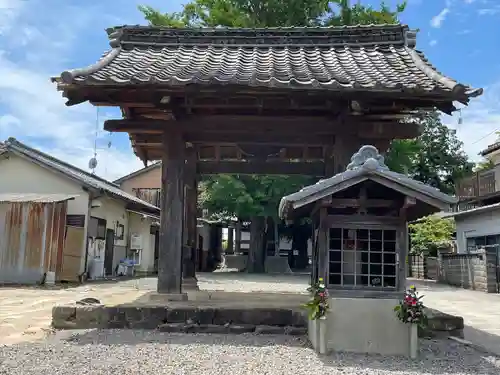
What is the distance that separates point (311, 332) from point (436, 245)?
21.8 meters

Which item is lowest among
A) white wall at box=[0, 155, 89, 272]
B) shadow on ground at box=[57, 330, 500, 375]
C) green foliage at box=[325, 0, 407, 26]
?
shadow on ground at box=[57, 330, 500, 375]

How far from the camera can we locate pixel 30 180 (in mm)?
18906

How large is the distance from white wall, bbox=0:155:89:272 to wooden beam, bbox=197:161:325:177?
368 inches

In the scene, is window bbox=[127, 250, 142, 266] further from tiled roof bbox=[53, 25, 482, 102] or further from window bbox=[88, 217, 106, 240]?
tiled roof bbox=[53, 25, 482, 102]

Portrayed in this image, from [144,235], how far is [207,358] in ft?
63.6

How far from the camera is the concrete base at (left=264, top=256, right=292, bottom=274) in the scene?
1158 inches

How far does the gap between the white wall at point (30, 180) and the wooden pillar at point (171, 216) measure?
37.5 ft

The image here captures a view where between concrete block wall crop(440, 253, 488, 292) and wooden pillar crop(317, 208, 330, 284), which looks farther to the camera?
concrete block wall crop(440, 253, 488, 292)

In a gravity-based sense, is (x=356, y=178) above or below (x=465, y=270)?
above

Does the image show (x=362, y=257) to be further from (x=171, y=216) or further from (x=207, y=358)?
(x=171, y=216)

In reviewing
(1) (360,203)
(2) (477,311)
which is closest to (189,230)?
(1) (360,203)

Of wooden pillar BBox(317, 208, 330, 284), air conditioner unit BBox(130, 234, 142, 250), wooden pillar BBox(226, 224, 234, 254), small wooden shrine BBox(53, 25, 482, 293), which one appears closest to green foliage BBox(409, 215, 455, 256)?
wooden pillar BBox(226, 224, 234, 254)

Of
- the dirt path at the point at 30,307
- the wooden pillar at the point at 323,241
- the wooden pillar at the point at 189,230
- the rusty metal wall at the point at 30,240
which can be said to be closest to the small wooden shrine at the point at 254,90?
the wooden pillar at the point at 189,230

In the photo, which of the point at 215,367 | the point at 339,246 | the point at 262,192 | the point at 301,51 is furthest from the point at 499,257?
the point at 215,367
